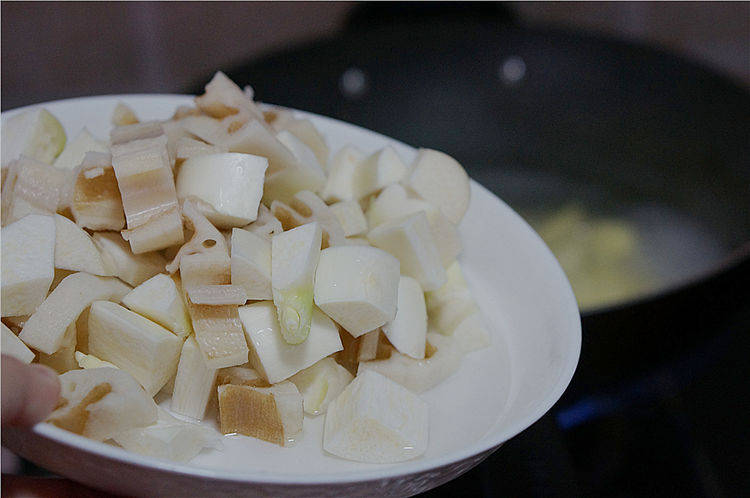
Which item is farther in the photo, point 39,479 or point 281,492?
point 39,479

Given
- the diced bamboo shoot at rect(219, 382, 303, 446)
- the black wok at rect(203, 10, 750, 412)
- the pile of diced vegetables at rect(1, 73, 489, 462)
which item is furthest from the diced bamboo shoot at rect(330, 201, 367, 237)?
the black wok at rect(203, 10, 750, 412)

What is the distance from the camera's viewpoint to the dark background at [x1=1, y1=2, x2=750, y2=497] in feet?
3.71

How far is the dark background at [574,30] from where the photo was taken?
1.13 m

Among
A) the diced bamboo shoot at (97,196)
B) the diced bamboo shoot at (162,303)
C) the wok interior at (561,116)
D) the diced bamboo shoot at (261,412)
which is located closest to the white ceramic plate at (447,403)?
the diced bamboo shoot at (261,412)

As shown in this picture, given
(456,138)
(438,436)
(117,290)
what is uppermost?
(117,290)

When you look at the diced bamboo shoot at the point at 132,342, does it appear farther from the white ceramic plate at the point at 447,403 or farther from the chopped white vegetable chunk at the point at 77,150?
the chopped white vegetable chunk at the point at 77,150

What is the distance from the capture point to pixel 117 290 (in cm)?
72

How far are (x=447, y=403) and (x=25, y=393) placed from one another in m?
0.41

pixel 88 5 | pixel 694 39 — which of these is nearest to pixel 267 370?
pixel 88 5

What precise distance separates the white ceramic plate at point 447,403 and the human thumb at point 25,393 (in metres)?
0.02

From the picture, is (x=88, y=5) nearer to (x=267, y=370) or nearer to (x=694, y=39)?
(x=267, y=370)

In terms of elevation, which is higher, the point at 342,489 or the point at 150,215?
the point at 150,215

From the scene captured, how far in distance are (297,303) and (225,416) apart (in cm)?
12

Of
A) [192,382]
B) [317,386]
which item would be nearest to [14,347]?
[192,382]
